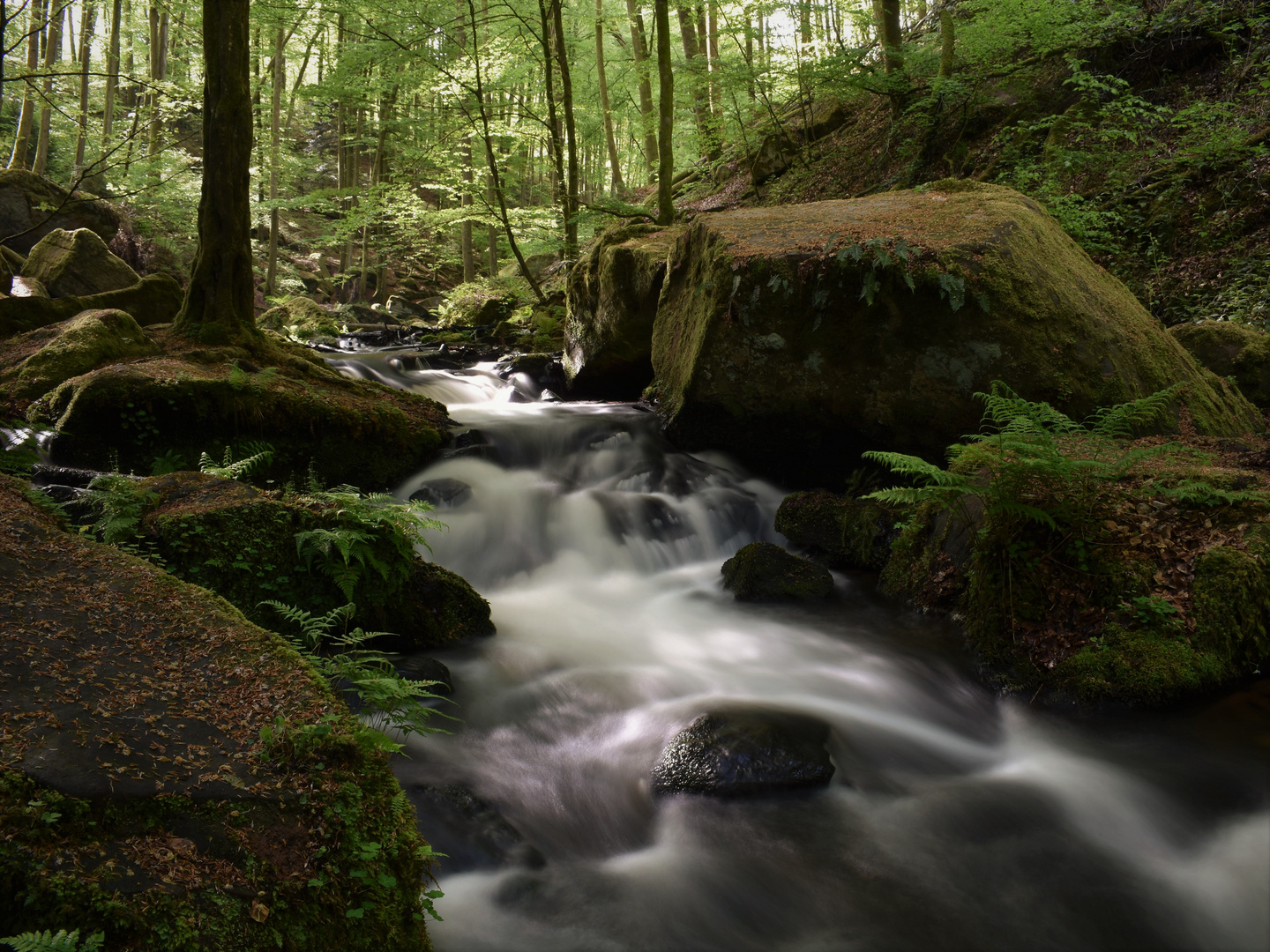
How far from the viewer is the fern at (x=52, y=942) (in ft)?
4.38

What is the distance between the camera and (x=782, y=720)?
13.7 feet

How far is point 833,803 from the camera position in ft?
12.0

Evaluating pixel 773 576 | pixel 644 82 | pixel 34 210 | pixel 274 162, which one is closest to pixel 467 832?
pixel 773 576

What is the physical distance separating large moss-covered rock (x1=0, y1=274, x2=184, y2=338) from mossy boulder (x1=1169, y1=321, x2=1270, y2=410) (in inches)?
455

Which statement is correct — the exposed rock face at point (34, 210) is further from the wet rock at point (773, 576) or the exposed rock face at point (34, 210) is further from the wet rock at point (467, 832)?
the wet rock at point (467, 832)

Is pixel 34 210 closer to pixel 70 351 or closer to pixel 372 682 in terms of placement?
pixel 70 351

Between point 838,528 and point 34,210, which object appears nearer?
point 838,528

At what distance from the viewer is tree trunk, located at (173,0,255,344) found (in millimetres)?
7496

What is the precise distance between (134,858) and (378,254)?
100ft

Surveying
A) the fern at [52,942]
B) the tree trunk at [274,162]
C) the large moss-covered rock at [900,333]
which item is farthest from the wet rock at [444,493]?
the tree trunk at [274,162]

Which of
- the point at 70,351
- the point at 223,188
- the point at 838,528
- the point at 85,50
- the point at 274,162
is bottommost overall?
the point at 838,528

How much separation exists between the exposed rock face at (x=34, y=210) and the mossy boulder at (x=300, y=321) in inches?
172

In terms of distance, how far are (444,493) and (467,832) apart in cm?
451

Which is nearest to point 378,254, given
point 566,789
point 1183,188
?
point 1183,188
